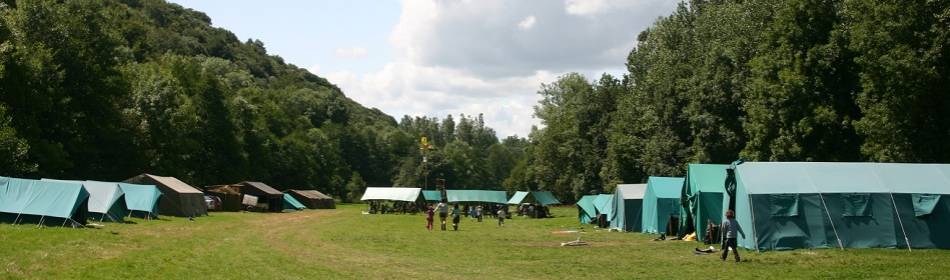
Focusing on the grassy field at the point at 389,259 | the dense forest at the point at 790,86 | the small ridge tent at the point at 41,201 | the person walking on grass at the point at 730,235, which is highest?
the dense forest at the point at 790,86

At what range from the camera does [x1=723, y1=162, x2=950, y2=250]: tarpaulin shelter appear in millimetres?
25984

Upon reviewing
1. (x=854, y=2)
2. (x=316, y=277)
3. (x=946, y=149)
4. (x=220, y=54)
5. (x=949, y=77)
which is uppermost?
(x=220, y=54)

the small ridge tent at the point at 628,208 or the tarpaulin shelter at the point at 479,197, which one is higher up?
the tarpaulin shelter at the point at 479,197

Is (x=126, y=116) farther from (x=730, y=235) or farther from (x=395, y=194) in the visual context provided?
(x=730, y=235)

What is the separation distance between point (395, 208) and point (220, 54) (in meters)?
108

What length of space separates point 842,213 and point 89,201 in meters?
29.2

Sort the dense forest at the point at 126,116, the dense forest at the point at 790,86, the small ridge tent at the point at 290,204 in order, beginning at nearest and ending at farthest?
the dense forest at the point at 790,86 → the dense forest at the point at 126,116 → the small ridge tent at the point at 290,204

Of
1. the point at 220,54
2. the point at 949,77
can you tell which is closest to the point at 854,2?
the point at 949,77

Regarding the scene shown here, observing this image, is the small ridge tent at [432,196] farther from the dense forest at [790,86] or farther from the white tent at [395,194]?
the dense forest at [790,86]

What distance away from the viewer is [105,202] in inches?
1492

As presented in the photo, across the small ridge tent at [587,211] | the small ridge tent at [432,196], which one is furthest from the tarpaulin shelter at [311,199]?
the small ridge tent at [587,211]

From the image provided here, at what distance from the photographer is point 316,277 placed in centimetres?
1869

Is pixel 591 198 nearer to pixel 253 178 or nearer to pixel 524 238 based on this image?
pixel 524 238

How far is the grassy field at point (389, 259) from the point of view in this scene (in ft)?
62.8
